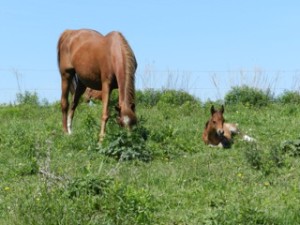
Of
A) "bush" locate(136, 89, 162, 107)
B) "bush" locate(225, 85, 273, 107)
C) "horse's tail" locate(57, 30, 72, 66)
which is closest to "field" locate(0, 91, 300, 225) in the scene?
"horse's tail" locate(57, 30, 72, 66)

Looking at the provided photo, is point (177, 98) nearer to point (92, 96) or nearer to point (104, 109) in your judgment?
point (92, 96)

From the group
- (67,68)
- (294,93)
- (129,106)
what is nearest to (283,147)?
(129,106)

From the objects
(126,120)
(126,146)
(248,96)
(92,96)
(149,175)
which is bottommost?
(149,175)

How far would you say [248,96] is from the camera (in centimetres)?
1719

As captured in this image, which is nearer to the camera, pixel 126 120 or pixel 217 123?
pixel 126 120

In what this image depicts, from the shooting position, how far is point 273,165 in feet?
27.8

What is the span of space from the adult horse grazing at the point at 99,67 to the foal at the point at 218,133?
149 cm

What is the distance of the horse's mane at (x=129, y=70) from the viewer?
10.5 meters

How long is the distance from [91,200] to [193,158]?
134 inches

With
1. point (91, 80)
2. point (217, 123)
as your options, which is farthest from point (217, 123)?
point (91, 80)

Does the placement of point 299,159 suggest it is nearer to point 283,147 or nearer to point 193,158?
point 283,147

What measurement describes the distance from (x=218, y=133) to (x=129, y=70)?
5.67 feet

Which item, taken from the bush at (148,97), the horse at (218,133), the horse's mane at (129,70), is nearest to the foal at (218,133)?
the horse at (218,133)

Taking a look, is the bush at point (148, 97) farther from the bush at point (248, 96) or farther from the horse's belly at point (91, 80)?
the horse's belly at point (91, 80)
